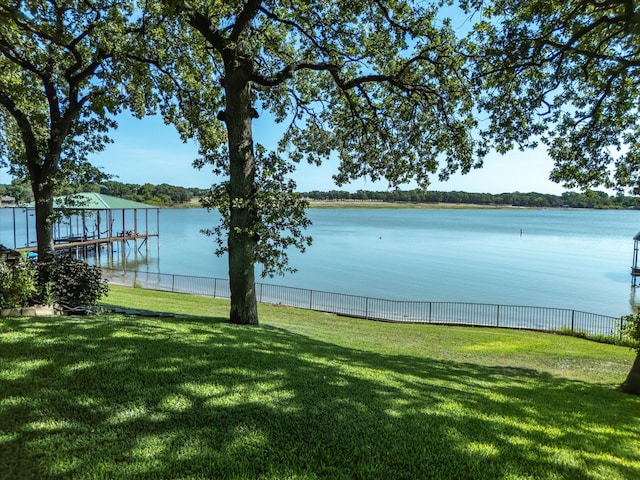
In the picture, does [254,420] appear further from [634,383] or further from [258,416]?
[634,383]

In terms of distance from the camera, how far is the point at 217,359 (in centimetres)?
532

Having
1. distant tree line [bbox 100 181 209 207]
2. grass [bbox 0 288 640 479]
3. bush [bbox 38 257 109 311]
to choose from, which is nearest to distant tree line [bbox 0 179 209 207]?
distant tree line [bbox 100 181 209 207]

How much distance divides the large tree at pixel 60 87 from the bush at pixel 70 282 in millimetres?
1304

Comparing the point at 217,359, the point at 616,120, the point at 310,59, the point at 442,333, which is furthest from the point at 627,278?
the point at 217,359

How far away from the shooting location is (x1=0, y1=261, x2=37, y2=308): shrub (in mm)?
7652

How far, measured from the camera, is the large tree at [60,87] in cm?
986

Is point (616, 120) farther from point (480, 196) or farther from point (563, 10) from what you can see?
point (480, 196)

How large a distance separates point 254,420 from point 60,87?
13.0m

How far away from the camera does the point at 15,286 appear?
25.6ft

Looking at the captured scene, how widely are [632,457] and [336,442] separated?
3.18m

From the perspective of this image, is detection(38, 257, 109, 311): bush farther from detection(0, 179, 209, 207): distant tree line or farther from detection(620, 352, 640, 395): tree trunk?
detection(0, 179, 209, 207): distant tree line

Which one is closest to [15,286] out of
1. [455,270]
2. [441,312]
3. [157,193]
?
[441,312]

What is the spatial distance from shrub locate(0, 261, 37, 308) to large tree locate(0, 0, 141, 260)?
271 cm

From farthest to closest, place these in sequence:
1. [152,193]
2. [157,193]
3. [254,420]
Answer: [157,193] < [152,193] < [254,420]
